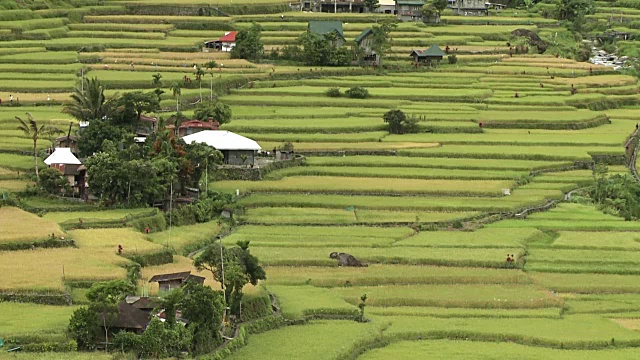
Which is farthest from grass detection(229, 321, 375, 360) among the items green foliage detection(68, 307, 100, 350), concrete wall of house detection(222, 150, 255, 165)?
concrete wall of house detection(222, 150, 255, 165)

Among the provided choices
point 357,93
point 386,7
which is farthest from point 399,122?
point 386,7

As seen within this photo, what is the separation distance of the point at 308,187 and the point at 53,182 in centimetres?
987

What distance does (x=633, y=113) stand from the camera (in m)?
74.6

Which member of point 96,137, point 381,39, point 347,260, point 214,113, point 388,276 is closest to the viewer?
point 388,276

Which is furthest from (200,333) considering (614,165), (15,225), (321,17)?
(321,17)

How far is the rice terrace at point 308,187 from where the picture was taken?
35.6 m

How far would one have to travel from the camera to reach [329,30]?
266 feet

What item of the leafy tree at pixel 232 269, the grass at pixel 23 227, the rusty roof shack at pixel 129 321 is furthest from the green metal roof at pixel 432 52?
the rusty roof shack at pixel 129 321

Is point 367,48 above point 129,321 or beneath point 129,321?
above

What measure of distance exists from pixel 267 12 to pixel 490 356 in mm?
59477

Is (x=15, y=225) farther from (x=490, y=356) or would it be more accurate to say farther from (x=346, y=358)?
(x=490, y=356)

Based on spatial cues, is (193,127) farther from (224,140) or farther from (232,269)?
(232,269)

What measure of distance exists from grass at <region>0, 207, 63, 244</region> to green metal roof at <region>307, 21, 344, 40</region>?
3841 cm

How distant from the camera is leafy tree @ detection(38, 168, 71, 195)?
1911 inches
